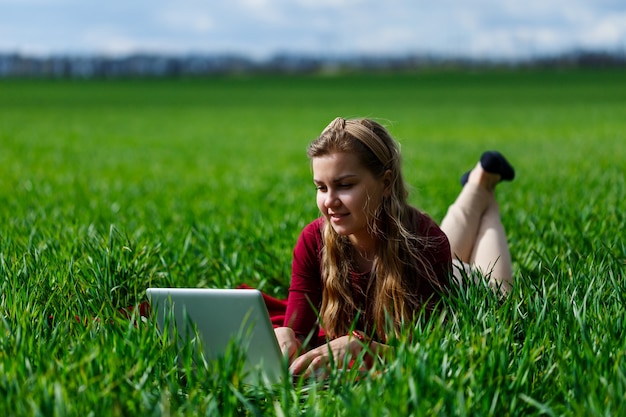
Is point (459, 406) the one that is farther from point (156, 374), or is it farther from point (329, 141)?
point (329, 141)

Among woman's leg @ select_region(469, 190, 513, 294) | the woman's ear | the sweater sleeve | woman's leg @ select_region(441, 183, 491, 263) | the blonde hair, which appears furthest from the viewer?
woman's leg @ select_region(441, 183, 491, 263)

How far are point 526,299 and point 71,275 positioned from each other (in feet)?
6.55

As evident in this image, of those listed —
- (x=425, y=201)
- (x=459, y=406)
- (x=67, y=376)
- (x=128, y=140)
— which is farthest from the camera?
(x=128, y=140)

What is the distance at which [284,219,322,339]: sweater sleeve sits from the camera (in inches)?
146

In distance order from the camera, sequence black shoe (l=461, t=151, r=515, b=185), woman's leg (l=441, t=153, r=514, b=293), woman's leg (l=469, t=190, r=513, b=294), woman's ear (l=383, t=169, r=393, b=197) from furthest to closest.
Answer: black shoe (l=461, t=151, r=515, b=185) < woman's leg (l=441, t=153, r=514, b=293) < woman's leg (l=469, t=190, r=513, b=294) < woman's ear (l=383, t=169, r=393, b=197)

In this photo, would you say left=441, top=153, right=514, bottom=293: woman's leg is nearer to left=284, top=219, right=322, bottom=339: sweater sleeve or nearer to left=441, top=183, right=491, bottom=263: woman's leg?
left=441, top=183, right=491, bottom=263: woman's leg

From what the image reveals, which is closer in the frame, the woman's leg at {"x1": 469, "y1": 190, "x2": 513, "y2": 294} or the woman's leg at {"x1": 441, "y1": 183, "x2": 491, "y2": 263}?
the woman's leg at {"x1": 469, "y1": 190, "x2": 513, "y2": 294}

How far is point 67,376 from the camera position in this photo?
262cm

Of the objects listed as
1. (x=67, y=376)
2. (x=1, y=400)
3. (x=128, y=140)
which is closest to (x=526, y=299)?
(x=67, y=376)

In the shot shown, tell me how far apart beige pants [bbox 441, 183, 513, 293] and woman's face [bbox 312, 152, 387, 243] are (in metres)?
1.21

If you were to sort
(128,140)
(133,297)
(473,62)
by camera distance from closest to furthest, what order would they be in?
(133,297)
(128,140)
(473,62)

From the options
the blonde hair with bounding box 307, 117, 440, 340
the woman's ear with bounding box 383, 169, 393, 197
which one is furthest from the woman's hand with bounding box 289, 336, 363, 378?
the woman's ear with bounding box 383, 169, 393, 197

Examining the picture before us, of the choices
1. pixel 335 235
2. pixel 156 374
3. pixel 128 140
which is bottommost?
pixel 128 140

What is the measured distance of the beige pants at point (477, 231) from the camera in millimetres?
4526
